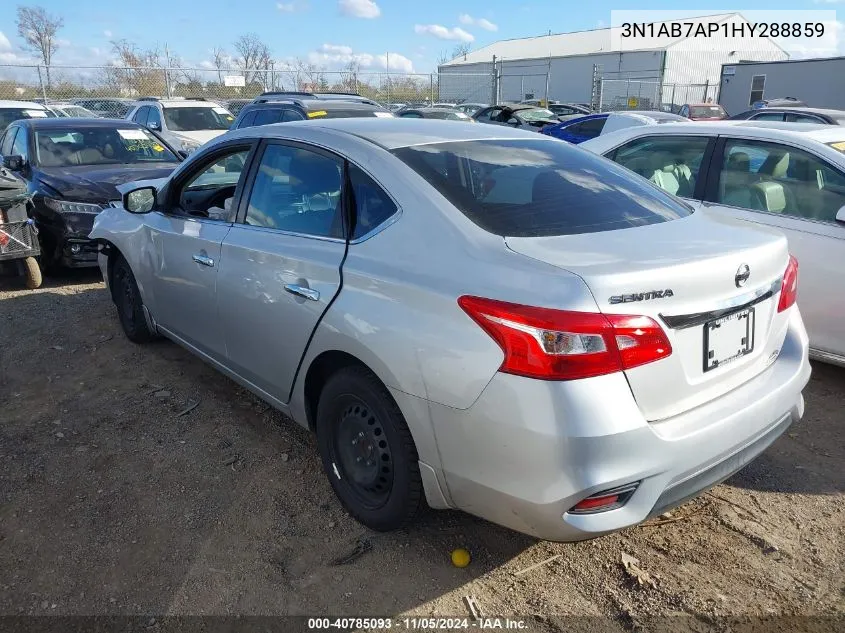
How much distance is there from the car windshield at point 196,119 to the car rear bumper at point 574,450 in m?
12.3

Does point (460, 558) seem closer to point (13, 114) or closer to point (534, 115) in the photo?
point (13, 114)

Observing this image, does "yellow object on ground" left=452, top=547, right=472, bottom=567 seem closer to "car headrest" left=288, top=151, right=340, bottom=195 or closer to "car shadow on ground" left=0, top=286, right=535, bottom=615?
"car shadow on ground" left=0, top=286, right=535, bottom=615

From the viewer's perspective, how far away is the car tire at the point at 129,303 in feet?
15.3

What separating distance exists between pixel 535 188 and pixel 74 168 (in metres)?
6.11

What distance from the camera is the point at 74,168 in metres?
7.08

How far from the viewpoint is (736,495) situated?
304 cm

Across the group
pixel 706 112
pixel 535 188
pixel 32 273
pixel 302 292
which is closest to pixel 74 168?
pixel 32 273

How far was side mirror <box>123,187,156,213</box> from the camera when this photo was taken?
13.6ft

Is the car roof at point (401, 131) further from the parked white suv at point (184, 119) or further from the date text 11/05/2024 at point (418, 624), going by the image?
the parked white suv at point (184, 119)

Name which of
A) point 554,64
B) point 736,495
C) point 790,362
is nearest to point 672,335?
point 790,362

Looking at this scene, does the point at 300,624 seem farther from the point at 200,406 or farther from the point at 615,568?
the point at 200,406

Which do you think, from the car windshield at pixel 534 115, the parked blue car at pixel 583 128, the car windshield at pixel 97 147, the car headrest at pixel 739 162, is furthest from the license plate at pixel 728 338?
the car windshield at pixel 534 115

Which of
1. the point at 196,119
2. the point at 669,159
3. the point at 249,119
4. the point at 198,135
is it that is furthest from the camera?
the point at 196,119

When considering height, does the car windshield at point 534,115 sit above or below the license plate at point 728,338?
above
